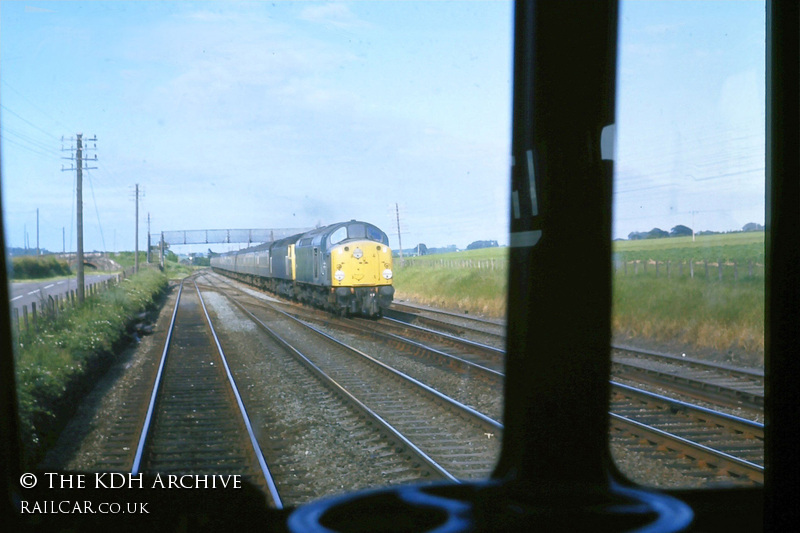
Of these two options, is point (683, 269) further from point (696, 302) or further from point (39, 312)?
point (39, 312)

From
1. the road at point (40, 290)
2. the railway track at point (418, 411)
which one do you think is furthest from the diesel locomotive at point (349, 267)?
the road at point (40, 290)

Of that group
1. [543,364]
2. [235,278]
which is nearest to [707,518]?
[543,364]

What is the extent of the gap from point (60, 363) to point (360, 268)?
784 cm

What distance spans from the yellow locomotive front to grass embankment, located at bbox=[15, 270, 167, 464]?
4.18 m

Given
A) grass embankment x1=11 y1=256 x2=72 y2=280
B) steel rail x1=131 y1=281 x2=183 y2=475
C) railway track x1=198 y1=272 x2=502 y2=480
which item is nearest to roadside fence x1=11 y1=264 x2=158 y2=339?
grass embankment x1=11 y1=256 x2=72 y2=280

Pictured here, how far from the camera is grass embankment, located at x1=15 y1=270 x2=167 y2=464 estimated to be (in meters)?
4.67

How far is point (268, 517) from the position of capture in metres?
2.30

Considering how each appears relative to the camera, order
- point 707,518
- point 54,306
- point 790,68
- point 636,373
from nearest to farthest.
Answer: point 790,68
point 707,518
point 636,373
point 54,306

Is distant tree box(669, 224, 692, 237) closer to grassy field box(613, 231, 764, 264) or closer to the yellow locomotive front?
grassy field box(613, 231, 764, 264)

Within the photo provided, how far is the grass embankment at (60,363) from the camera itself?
15.3 ft

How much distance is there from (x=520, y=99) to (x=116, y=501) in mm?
2196

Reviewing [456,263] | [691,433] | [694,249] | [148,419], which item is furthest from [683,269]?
[148,419]

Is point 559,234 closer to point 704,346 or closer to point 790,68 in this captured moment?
point 790,68

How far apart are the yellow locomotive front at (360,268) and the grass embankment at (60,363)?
13.7 ft
